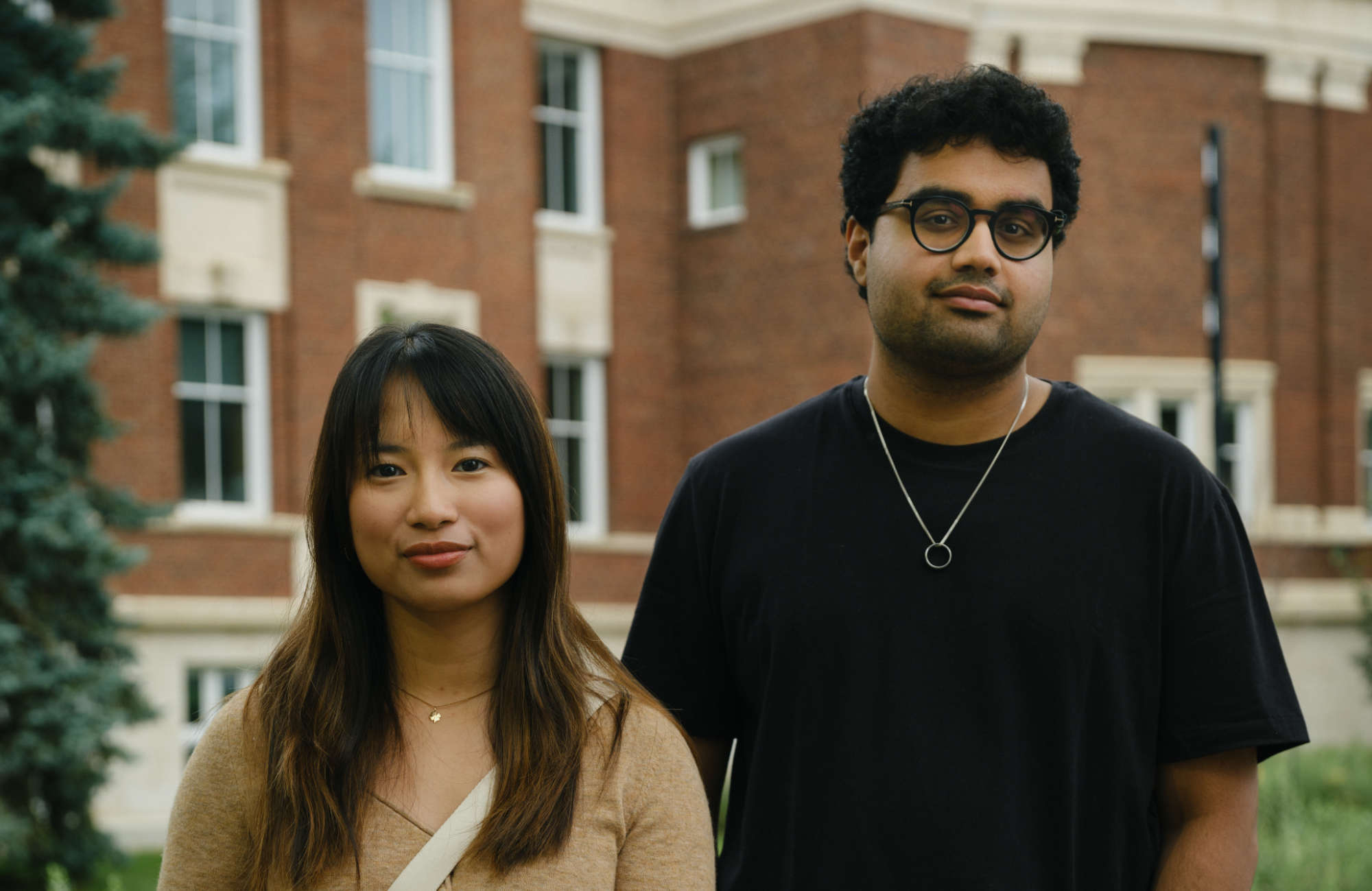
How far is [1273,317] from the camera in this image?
25.9 m

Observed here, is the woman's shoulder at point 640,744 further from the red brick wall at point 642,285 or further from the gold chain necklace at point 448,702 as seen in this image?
the red brick wall at point 642,285

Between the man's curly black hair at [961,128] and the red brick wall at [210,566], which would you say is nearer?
the man's curly black hair at [961,128]

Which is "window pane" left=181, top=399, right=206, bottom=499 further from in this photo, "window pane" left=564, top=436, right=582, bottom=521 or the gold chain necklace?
the gold chain necklace

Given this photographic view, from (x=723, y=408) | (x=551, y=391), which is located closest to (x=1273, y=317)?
(x=723, y=408)

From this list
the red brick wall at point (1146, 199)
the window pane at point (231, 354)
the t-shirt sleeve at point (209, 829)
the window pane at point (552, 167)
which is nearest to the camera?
the t-shirt sleeve at point (209, 829)

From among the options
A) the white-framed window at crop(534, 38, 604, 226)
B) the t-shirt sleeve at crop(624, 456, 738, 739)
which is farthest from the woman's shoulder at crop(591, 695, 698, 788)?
the white-framed window at crop(534, 38, 604, 226)

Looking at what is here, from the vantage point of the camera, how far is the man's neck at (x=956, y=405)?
3.27m

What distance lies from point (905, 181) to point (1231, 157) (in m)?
23.7

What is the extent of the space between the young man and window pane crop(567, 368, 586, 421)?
20.1m

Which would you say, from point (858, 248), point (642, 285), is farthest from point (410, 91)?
point (858, 248)

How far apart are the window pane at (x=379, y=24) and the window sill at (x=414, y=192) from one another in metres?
1.46

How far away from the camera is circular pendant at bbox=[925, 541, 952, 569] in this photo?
126 inches

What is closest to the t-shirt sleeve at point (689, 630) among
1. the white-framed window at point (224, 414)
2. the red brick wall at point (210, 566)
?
the red brick wall at point (210, 566)

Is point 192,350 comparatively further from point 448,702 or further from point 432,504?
point 432,504
